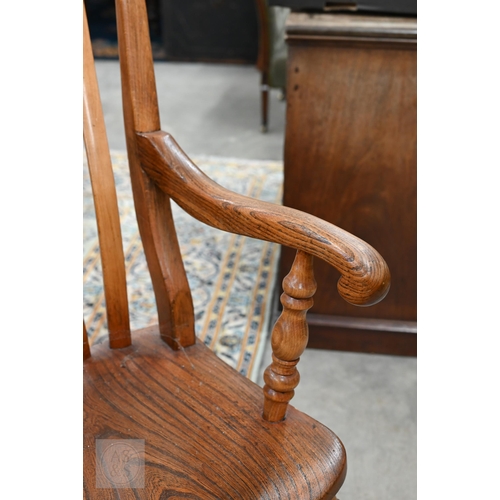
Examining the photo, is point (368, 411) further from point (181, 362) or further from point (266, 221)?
point (266, 221)

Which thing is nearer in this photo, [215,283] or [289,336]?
[289,336]

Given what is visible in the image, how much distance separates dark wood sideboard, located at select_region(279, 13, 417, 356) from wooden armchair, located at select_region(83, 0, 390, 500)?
70 cm

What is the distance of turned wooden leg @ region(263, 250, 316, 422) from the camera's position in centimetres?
70

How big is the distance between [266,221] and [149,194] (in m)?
0.22

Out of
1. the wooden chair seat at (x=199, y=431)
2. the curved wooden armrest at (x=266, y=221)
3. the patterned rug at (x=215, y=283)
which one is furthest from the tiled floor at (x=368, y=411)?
the curved wooden armrest at (x=266, y=221)

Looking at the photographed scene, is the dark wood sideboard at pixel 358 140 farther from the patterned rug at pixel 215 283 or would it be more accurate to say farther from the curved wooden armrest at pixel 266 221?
the curved wooden armrest at pixel 266 221

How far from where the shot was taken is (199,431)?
0.76 m

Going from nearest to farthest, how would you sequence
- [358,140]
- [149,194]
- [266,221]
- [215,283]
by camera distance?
[266,221]
[149,194]
[358,140]
[215,283]

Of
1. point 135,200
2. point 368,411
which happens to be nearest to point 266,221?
point 135,200

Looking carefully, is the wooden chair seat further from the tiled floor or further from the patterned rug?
the patterned rug

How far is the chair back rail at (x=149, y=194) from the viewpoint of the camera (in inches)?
31.8

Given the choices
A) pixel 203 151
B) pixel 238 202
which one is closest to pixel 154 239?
pixel 238 202

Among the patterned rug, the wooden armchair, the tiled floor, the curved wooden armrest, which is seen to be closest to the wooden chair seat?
the wooden armchair
